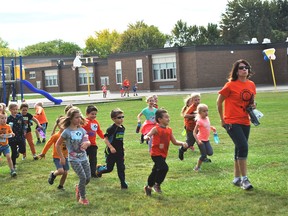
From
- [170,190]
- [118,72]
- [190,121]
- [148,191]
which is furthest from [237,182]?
[118,72]

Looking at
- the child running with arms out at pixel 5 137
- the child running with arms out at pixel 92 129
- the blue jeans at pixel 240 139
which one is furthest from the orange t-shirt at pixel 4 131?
the blue jeans at pixel 240 139

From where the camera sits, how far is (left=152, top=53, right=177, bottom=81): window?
61.4m

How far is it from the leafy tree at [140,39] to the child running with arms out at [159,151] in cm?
10871

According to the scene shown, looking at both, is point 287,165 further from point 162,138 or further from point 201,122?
point 162,138

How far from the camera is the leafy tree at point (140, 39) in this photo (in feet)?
384

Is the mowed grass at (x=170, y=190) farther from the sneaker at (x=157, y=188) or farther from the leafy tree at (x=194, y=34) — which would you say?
the leafy tree at (x=194, y=34)

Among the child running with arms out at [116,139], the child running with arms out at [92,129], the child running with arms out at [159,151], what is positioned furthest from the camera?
the child running with arms out at [92,129]

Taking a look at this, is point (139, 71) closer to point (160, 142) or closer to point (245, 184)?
point (160, 142)

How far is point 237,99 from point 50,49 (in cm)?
16184

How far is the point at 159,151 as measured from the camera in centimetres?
823

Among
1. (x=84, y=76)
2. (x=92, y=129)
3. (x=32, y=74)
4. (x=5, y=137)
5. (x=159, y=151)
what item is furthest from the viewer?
(x=32, y=74)

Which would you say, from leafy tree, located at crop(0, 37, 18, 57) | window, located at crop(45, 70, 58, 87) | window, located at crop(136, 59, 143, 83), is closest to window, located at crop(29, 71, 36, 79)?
window, located at crop(45, 70, 58, 87)

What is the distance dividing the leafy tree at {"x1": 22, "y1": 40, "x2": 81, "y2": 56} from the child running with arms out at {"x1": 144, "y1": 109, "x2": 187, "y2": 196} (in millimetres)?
158901

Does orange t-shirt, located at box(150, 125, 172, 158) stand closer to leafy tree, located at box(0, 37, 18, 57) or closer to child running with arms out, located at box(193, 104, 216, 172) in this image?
child running with arms out, located at box(193, 104, 216, 172)
